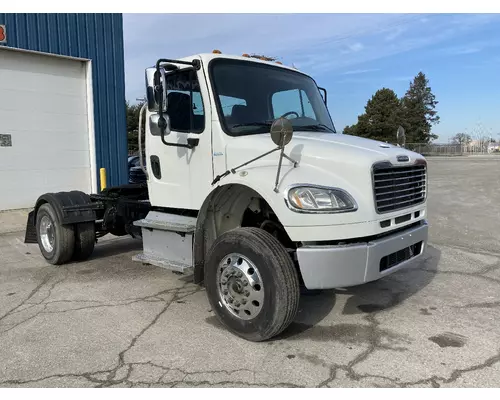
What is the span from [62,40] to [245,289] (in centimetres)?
992

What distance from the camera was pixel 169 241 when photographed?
4914mm

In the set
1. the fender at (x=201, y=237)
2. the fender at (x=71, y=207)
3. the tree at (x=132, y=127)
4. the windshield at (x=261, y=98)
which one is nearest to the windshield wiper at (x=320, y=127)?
the windshield at (x=261, y=98)

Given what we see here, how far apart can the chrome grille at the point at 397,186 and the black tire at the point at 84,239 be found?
4.44 meters

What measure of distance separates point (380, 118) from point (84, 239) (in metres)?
56.1

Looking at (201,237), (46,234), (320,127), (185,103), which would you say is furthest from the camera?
(46,234)

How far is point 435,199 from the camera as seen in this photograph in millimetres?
12945

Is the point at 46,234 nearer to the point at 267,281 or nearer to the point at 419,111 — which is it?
the point at 267,281

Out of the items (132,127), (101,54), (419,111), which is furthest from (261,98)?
(419,111)

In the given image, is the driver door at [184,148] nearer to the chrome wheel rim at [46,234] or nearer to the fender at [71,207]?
the fender at [71,207]

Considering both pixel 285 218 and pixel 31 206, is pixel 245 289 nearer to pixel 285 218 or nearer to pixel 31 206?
pixel 285 218

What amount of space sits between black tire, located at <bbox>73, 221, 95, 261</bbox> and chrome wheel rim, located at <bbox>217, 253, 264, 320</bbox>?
3.24 m

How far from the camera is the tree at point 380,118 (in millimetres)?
57781

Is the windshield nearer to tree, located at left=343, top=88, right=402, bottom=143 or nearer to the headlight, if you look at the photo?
the headlight

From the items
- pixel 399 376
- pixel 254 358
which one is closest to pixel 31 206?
pixel 254 358
